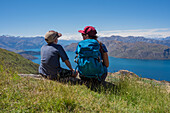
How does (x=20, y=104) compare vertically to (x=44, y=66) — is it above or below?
below

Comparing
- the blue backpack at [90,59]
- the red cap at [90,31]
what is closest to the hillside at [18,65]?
the blue backpack at [90,59]

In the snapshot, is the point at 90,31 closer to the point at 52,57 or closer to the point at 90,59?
the point at 90,59

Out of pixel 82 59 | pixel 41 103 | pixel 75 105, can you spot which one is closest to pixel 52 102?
pixel 41 103

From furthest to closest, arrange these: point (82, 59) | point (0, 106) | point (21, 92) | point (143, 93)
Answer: point (82, 59) → point (143, 93) → point (21, 92) → point (0, 106)

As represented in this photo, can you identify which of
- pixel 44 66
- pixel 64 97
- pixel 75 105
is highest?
pixel 44 66

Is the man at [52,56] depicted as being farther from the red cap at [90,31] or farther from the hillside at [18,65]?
the hillside at [18,65]

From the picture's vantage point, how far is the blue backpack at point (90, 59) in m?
4.91

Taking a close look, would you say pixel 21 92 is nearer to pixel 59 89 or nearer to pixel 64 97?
pixel 59 89

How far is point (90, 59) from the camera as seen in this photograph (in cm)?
492

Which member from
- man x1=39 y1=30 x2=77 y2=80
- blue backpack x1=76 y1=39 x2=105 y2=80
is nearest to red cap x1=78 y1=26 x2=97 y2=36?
blue backpack x1=76 y1=39 x2=105 y2=80

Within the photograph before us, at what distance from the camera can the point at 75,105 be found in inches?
128

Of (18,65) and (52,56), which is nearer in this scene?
(52,56)

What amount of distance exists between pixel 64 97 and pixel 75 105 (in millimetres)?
323

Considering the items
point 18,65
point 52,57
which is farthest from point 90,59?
point 18,65
